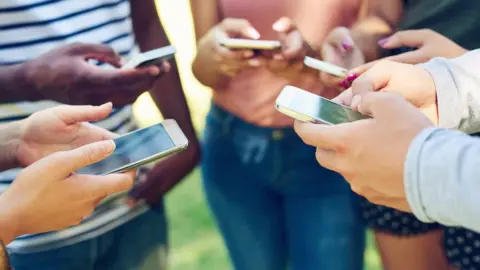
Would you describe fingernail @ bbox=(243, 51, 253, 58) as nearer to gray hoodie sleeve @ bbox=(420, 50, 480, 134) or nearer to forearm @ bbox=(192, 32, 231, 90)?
forearm @ bbox=(192, 32, 231, 90)

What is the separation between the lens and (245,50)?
2.26 feet

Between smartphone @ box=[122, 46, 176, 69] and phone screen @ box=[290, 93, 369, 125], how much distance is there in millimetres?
232

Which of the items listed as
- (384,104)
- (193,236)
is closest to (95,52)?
(384,104)

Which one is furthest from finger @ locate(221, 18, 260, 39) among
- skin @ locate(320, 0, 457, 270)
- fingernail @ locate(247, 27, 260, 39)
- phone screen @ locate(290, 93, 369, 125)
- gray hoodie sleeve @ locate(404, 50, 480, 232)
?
gray hoodie sleeve @ locate(404, 50, 480, 232)

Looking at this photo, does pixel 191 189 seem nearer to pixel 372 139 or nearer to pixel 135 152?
pixel 135 152

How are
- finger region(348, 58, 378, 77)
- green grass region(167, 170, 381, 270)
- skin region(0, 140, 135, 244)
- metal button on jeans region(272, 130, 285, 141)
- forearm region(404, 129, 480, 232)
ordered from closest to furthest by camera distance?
forearm region(404, 129, 480, 232) < skin region(0, 140, 135, 244) < finger region(348, 58, 378, 77) < metal button on jeans region(272, 130, 285, 141) < green grass region(167, 170, 381, 270)

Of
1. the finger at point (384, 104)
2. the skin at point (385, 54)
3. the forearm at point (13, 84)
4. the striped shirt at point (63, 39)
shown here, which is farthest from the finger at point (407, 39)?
the forearm at point (13, 84)

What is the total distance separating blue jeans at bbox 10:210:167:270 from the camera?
637 mm

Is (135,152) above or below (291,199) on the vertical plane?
above

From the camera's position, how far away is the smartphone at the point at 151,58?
2.16ft

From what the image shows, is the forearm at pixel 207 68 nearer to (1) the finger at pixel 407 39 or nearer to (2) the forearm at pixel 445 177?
(1) the finger at pixel 407 39

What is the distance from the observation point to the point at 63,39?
611mm

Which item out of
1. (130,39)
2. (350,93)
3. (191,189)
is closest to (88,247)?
(130,39)

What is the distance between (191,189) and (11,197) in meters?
0.77
